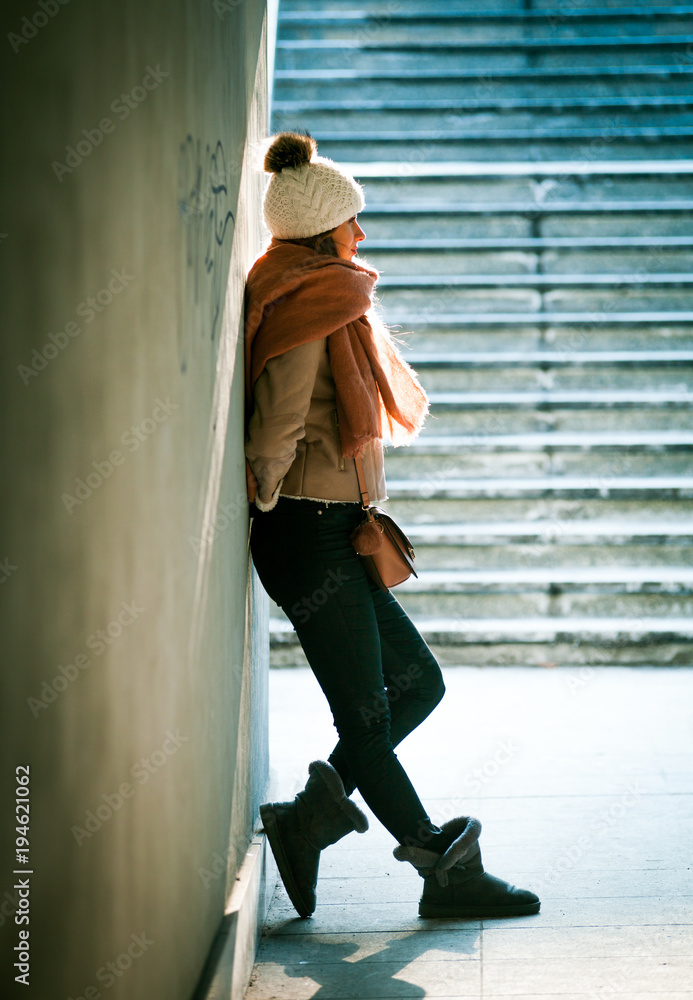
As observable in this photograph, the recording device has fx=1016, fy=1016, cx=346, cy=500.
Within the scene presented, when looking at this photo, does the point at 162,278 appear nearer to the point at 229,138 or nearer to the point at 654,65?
the point at 229,138

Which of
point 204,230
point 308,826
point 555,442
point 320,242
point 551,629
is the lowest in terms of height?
point 308,826

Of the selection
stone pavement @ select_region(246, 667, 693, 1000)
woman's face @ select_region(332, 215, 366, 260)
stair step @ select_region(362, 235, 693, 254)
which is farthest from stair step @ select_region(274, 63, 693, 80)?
woman's face @ select_region(332, 215, 366, 260)

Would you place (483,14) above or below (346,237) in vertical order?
above

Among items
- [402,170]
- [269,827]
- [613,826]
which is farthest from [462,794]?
[402,170]

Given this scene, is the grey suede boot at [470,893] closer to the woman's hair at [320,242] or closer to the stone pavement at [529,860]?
the stone pavement at [529,860]

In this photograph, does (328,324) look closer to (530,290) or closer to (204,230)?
(204,230)

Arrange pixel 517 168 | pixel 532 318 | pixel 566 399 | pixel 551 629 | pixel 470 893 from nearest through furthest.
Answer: pixel 470 893 < pixel 551 629 < pixel 566 399 < pixel 532 318 < pixel 517 168

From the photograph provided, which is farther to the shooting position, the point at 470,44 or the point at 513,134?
the point at 470,44

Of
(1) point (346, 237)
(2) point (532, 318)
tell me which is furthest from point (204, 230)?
(2) point (532, 318)

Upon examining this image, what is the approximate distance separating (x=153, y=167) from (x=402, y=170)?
5.15m

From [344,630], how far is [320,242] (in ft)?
3.26

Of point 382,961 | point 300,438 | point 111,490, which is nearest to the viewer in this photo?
point 111,490

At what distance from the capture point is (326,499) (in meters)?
2.47

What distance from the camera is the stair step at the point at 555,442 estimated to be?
5.69 m
